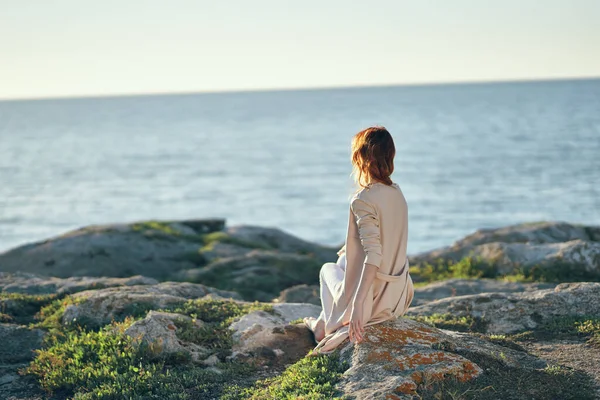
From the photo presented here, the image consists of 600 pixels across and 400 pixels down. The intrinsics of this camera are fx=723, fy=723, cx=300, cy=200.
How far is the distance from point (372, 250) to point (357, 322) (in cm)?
85

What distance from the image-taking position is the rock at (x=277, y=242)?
2419 centimetres

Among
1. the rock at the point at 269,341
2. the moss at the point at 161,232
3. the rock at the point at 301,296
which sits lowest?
the rock at the point at 301,296

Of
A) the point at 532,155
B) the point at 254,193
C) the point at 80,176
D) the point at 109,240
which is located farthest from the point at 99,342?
the point at 532,155

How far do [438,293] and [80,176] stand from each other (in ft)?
210

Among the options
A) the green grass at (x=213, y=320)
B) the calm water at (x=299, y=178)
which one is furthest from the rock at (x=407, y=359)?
the calm water at (x=299, y=178)

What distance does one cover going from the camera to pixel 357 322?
27.1ft

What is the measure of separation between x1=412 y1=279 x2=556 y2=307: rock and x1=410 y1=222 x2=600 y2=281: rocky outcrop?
A: 1.58 m

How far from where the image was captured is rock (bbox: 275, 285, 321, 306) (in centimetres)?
1584

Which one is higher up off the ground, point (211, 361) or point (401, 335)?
point (401, 335)

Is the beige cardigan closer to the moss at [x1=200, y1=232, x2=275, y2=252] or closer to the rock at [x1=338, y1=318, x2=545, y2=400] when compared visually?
the rock at [x1=338, y1=318, x2=545, y2=400]

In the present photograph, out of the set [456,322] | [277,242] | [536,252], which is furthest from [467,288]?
[277,242]

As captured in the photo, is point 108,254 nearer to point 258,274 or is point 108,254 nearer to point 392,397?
point 258,274

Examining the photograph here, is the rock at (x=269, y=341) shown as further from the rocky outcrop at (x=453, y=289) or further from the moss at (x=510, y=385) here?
the rocky outcrop at (x=453, y=289)

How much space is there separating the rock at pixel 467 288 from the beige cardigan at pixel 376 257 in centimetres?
632
